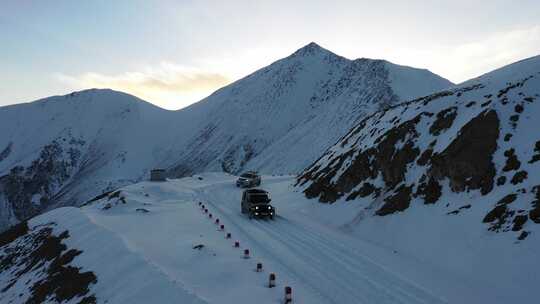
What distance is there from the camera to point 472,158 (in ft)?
72.6

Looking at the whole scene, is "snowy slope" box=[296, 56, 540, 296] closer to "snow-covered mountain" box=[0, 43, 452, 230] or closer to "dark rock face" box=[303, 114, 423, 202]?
"dark rock face" box=[303, 114, 423, 202]

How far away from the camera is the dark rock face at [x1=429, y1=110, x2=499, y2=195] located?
69.1ft

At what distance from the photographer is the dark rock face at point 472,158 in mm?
21070

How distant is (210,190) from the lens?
5147cm

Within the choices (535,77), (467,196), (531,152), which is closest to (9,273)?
Answer: (467,196)

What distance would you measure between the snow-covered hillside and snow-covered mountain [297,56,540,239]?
1690 millimetres

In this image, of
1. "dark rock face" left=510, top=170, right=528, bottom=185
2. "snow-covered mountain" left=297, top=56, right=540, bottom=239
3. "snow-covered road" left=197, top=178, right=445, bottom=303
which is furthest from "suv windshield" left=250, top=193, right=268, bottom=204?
"dark rock face" left=510, top=170, right=528, bottom=185

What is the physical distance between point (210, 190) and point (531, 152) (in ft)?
122

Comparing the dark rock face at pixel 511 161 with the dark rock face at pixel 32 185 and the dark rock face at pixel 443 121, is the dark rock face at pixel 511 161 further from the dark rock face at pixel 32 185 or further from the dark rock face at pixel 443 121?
the dark rock face at pixel 32 185

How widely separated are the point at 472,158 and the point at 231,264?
13.4 m

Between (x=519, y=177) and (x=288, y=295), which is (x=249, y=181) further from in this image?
(x=288, y=295)

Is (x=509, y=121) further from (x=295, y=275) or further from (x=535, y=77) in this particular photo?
(x=295, y=275)

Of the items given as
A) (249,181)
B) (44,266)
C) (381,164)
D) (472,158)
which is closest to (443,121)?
(381,164)

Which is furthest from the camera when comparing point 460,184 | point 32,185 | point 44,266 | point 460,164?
point 32,185
